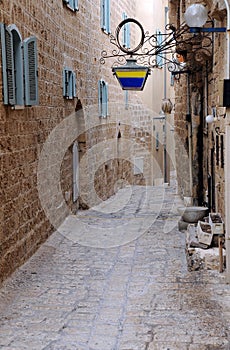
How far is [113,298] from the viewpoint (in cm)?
609

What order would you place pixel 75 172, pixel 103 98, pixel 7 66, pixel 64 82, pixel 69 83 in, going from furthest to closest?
pixel 103 98, pixel 75 172, pixel 69 83, pixel 64 82, pixel 7 66

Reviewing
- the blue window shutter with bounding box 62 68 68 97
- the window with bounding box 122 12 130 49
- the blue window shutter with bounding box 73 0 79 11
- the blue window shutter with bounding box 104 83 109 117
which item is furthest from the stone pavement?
the window with bounding box 122 12 130 49

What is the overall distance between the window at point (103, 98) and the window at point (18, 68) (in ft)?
20.8

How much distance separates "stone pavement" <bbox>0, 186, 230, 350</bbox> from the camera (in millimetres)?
4848

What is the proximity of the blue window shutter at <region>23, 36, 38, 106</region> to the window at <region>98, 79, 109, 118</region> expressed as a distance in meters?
6.24

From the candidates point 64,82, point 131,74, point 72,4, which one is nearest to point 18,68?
point 131,74

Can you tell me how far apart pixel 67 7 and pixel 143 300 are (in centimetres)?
640

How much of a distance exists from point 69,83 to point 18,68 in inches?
150

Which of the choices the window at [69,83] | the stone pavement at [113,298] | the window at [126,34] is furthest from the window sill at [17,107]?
the window at [126,34]

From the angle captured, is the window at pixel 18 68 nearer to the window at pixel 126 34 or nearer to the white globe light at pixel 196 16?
the white globe light at pixel 196 16

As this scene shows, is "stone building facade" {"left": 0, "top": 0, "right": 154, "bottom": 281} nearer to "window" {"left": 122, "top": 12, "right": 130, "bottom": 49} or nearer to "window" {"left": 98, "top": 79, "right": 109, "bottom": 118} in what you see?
"window" {"left": 98, "top": 79, "right": 109, "bottom": 118}

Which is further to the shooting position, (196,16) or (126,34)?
(126,34)

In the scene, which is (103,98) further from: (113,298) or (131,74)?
(113,298)

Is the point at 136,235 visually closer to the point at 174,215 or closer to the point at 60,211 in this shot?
the point at 60,211
